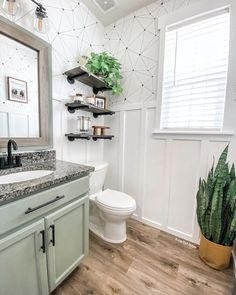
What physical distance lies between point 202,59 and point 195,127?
64 centimetres

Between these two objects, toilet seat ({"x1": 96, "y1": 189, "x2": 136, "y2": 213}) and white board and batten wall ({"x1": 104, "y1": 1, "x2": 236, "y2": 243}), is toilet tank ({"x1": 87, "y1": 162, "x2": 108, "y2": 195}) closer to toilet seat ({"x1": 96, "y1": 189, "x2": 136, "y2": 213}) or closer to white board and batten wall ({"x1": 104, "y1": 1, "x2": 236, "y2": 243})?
toilet seat ({"x1": 96, "y1": 189, "x2": 136, "y2": 213})

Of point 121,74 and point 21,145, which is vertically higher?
point 121,74

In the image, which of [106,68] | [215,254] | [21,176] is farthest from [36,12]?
[215,254]

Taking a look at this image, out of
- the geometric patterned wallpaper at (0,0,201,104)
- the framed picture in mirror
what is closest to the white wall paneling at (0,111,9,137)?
the framed picture in mirror

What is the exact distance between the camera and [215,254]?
1.31 m

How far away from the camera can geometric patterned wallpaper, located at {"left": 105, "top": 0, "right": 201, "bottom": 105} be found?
1697mm

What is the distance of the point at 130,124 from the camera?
1945 millimetres

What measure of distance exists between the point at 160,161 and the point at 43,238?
1.31 metres

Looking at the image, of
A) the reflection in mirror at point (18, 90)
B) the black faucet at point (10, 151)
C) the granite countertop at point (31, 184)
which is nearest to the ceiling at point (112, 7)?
the reflection in mirror at point (18, 90)

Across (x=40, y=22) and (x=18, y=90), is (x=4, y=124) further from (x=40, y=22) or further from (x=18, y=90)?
(x=40, y=22)

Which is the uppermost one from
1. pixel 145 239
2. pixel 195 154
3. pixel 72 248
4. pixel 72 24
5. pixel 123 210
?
pixel 72 24

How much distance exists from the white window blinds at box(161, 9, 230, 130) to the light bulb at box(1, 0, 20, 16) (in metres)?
1.36

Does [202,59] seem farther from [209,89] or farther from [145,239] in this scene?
[145,239]

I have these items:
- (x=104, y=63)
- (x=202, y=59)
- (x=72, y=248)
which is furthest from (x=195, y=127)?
(x=72, y=248)
